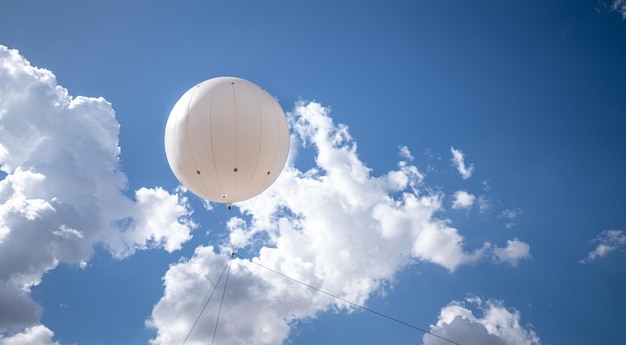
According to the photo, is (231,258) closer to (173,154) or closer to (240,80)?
(173,154)

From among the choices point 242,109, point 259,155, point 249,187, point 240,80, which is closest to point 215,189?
point 249,187

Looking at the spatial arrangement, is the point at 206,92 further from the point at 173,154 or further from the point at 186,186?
the point at 186,186

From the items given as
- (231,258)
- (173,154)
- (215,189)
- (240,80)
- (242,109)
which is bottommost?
(231,258)

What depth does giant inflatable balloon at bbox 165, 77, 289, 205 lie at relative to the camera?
1080cm

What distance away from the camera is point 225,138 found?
35.1ft

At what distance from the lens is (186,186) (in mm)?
12539

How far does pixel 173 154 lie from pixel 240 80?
130 inches

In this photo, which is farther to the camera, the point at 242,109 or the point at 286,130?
the point at 286,130

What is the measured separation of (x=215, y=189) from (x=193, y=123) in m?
2.23

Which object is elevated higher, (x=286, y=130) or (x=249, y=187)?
(x=286, y=130)

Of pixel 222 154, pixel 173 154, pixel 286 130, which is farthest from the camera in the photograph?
pixel 286 130

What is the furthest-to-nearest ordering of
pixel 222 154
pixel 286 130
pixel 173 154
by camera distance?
pixel 286 130 → pixel 173 154 → pixel 222 154

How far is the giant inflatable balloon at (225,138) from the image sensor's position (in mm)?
10797

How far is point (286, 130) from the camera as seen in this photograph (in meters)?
12.4
